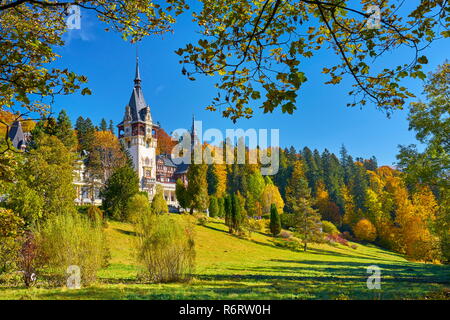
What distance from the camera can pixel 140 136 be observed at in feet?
192

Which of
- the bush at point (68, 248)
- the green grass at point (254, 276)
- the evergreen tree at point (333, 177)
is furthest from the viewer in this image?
the evergreen tree at point (333, 177)

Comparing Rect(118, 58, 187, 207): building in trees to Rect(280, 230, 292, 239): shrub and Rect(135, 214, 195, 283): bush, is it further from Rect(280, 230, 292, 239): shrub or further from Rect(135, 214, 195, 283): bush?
Rect(135, 214, 195, 283): bush

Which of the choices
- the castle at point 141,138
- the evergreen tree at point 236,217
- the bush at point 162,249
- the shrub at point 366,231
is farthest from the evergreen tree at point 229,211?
the bush at point 162,249

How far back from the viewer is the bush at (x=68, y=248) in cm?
924

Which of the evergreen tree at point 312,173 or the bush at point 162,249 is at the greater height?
the evergreen tree at point 312,173

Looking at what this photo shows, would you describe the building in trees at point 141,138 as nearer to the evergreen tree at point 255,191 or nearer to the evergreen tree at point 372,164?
the evergreen tree at point 255,191

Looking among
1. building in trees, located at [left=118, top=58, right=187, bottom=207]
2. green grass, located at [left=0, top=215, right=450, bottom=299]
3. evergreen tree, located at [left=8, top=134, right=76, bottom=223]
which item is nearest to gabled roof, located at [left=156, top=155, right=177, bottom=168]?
building in trees, located at [left=118, top=58, right=187, bottom=207]

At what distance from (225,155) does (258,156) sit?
9596mm

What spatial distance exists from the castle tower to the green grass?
22.5 m

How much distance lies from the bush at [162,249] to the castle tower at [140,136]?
47.6 metres

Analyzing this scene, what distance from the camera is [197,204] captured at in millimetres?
40344

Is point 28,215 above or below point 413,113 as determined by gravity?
below
